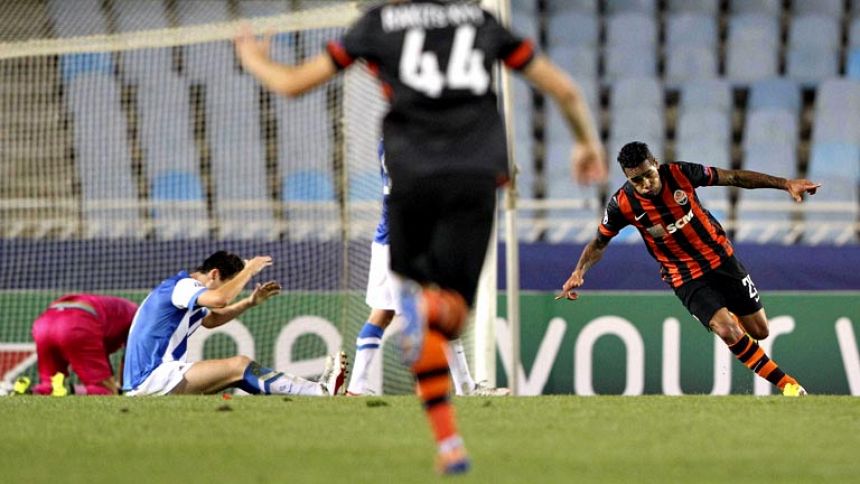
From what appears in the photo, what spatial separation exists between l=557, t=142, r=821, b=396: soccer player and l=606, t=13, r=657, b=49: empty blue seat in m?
9.32

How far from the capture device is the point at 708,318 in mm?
9453

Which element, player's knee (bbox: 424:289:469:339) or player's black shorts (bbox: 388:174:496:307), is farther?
player's black shorts (bbox: 388:174:496:307)

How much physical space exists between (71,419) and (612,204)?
4.06 m

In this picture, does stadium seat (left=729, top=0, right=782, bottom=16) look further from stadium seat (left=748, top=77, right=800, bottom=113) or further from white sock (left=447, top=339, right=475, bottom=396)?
white sock (left=447, top=339, right=475, bottom=396)

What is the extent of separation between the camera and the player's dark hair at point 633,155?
9.05 m

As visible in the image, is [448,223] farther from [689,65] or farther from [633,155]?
[689,65]

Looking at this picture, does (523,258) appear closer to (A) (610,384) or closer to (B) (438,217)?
(A) (610,384)

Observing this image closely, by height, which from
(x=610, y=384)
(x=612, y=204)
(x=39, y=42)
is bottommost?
(x=610, y=384)

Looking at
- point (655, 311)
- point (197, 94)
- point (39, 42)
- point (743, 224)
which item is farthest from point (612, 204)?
point (197, 94)

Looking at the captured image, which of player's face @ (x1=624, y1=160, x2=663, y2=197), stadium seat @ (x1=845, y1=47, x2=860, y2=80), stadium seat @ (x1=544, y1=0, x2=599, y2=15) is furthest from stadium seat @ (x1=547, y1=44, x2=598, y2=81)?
player's face @ (x1=624, y1=160, x2=663, y2=197)

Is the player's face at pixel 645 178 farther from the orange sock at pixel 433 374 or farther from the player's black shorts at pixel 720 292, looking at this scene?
the orange sock at pixel 433 374

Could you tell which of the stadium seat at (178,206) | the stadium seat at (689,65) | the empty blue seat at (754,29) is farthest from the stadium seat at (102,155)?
the empty blue seat at (754,29)

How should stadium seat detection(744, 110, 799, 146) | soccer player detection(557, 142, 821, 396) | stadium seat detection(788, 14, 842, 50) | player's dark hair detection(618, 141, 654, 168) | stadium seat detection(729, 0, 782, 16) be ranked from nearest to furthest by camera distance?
1. player's dark hair detection(618, 141, 654, 168)
2. soccer player detection(557, 142, 821, 396)
3. stadium seat detection(744, 110, 799, 146)
4. stadium seat detection(788, 14, 842, 50)
5. stadium seat detection(729, 0, 782, 16)

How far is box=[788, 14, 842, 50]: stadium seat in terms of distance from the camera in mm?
18688
